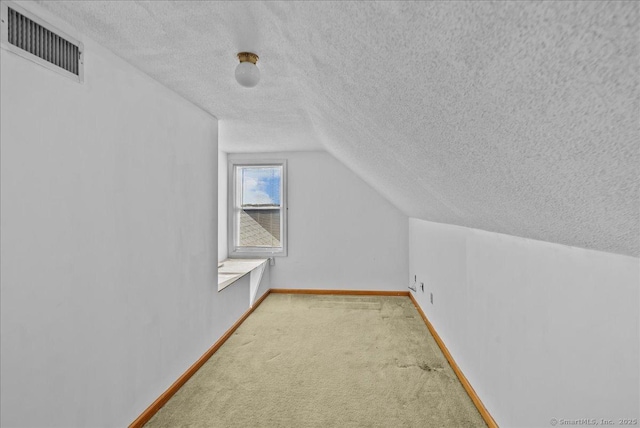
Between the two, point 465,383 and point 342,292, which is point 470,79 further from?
point 342,292

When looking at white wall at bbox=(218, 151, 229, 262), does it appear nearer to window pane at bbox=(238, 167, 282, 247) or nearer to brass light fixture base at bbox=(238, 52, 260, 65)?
window pane at bbox=(238, 167, 282, 247)

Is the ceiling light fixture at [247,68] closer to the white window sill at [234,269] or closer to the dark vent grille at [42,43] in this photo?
the dark vent grille at [42,43]

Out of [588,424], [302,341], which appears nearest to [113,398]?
[302,341]

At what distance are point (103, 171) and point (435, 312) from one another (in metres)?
2.97

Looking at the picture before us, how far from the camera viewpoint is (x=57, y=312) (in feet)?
4.39

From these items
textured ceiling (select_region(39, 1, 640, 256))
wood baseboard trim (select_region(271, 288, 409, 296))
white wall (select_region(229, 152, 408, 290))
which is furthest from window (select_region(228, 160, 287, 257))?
textured ceiling (select_region(39, 1, 640, 256))

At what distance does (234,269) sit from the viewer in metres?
3.71

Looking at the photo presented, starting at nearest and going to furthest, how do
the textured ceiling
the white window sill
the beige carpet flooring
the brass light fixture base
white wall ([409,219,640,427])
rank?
the textured ceiling
white wall ([409,219,640,427])
the brass light fixture base
the beige carpet flooring
the white window sill

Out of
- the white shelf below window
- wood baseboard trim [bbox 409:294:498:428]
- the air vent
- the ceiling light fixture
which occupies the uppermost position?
the ceiling light fixture

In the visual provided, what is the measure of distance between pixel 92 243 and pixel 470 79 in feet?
5.64

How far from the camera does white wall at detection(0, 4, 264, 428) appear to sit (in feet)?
3.94

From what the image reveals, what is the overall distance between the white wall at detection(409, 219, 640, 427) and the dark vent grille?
2.25 m

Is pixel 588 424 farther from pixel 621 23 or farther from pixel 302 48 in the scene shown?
pixel 302 48

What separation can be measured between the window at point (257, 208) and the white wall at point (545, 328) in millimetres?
2840
